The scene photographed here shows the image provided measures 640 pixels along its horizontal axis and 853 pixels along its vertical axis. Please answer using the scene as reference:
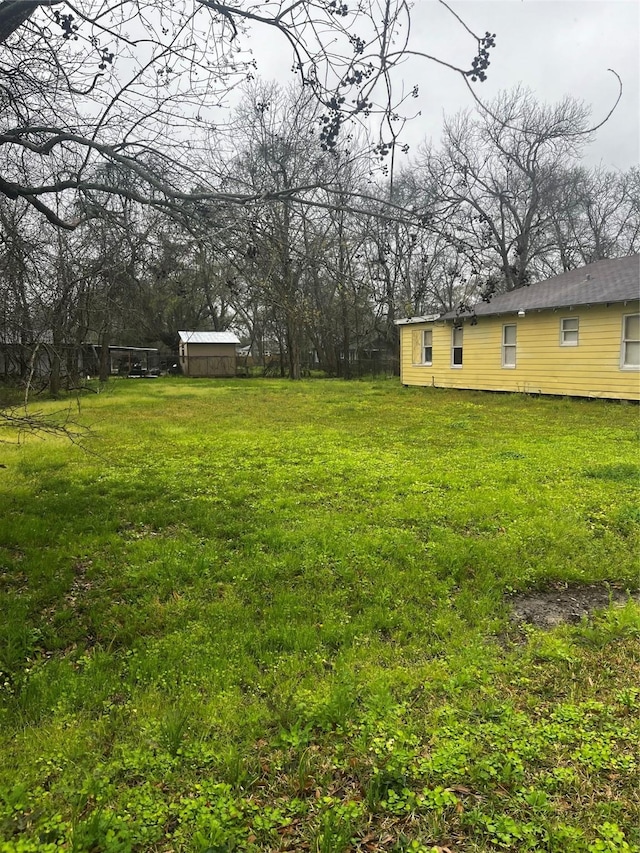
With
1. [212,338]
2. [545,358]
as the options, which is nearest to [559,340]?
[545,358]

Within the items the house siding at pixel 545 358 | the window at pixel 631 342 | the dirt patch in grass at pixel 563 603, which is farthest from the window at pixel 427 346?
the dirt patch in grass at pixel 563 603

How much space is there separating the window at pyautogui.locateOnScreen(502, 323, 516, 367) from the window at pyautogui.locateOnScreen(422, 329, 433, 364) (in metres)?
3.50

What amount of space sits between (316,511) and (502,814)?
3308mm

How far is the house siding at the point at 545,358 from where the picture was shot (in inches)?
489

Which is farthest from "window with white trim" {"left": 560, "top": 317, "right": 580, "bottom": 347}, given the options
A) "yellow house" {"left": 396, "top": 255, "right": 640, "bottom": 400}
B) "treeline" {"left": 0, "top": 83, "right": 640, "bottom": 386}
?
"treeline" {"left": 0, "top": 83, "right": 640, "bottom": 386}

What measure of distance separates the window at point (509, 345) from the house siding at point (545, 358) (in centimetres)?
13

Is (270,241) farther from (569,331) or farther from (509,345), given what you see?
(509,345)

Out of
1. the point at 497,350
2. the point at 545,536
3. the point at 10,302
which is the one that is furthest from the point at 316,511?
the point at 497,350

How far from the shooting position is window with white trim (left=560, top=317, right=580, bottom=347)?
1338 centimetres

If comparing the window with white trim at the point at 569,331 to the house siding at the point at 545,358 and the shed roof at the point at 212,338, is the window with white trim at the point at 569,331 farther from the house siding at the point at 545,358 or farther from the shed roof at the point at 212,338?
the shed roof at the point at 212,338

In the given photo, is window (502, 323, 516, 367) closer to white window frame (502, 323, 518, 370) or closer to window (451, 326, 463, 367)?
white window frame (502, 323, 518, 370)

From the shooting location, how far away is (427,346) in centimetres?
1894

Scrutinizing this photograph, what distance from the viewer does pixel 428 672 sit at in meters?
2.52

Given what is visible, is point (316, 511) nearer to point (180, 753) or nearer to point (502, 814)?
point (180, 753)
